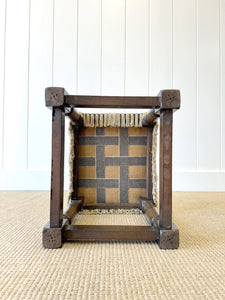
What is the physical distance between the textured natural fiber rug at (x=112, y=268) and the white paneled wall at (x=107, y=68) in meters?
0.78

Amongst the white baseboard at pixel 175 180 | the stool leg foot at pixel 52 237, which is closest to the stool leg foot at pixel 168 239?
the stool leg foot at pixel 52 237

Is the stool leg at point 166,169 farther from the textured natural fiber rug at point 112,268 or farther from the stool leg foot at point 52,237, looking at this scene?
the stool leg foot at point 52,237

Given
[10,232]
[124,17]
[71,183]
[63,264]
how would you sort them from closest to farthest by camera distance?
1. [63,264]
2. [10,232]
3. [71,183]
4. [124,17]

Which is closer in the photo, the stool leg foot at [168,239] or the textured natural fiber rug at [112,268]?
the textured natural fiber rug at [112,268]

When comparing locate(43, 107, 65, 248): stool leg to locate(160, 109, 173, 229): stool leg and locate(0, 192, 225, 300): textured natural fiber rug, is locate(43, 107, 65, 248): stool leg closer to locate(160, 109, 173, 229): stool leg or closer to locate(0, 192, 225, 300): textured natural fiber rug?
locate(0, 192, 225, 300): textured natural fiber rug

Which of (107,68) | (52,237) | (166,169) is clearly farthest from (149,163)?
(107,68)

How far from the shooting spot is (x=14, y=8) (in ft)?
4.63

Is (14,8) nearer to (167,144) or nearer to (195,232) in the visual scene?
(167,144)

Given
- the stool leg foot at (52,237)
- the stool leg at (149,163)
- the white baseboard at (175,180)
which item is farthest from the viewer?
the white baseboard at (175,180)

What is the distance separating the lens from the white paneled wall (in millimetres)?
1396

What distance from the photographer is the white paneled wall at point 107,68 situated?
55.0 inches

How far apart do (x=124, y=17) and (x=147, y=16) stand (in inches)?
5.8

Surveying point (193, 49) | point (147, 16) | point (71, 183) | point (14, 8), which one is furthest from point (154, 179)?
point (14, 8)

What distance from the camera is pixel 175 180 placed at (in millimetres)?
1396
